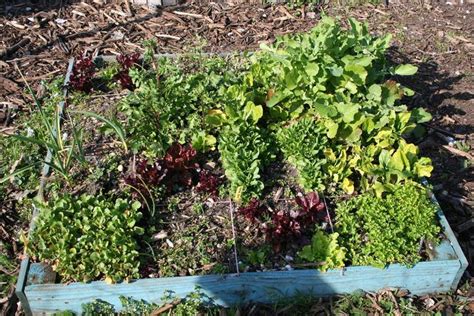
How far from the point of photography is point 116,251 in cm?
355

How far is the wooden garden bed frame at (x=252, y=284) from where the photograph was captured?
3506 millimetres

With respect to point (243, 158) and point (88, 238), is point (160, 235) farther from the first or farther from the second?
point (243, 158)

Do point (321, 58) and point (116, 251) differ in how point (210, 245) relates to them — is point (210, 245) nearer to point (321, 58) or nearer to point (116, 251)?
point (116, 251)

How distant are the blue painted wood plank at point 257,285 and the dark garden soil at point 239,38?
3.55 feet

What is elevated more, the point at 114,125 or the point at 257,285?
the point at 114,125

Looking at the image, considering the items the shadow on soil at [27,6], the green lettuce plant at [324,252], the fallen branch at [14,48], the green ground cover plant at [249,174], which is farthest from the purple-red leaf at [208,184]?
the shadow on soil at [27,6]

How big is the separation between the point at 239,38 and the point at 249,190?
2.42 m

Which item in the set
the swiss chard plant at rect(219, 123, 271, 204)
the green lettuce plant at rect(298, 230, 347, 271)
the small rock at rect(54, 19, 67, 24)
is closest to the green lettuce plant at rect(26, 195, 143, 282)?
the swiss chard plant at rect(219, 123, 271, 204)

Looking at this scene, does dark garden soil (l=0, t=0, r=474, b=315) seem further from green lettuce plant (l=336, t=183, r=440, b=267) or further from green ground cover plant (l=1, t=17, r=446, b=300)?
green lettuce plant (l=336, t=183, r=440, b=267)

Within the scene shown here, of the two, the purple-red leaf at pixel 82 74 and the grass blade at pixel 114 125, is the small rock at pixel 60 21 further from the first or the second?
the grass blade at pixel 114 125

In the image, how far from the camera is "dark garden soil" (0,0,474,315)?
5.05 metres

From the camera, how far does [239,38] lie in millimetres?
5953

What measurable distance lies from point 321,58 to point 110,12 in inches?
117

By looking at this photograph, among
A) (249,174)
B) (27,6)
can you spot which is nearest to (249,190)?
(249,174)
